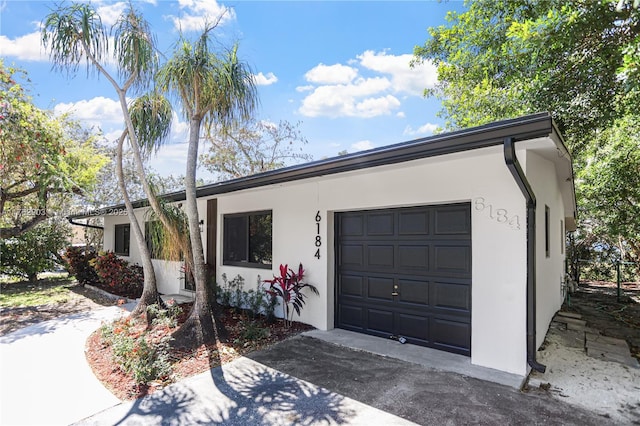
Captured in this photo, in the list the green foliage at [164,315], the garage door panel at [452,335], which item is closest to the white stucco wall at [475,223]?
the garage door panel at [452,335]

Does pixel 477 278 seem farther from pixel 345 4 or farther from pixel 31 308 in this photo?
pixel 31 308

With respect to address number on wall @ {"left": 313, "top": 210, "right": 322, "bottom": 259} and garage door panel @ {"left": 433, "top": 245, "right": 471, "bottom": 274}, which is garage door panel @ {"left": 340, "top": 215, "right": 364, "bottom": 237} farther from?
garage door panel @ {"left": 433, "top": 245, "right": 471, "bottom": 274}

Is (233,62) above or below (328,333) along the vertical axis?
above

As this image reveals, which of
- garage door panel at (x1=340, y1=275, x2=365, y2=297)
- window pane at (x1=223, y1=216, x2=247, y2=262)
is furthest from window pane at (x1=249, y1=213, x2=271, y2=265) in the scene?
garage door panel at (x1=340, y1=275, x2=365, y2=297)

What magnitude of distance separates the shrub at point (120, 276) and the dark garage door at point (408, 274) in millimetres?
6776

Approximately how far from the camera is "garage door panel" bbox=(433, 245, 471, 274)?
15.8 feet

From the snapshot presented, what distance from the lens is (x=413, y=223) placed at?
17.6ft

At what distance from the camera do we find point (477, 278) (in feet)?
14.9

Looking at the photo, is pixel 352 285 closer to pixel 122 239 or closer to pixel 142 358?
pixel 142 358

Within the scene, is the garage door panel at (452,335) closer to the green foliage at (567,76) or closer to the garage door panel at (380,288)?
the garage door panel at (380,288)

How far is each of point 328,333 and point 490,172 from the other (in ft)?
12.0

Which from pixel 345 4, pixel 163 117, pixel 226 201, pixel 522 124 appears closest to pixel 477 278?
pixel 522 124

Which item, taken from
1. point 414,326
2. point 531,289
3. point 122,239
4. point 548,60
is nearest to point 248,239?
point 414,326

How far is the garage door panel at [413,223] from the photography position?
525cm
